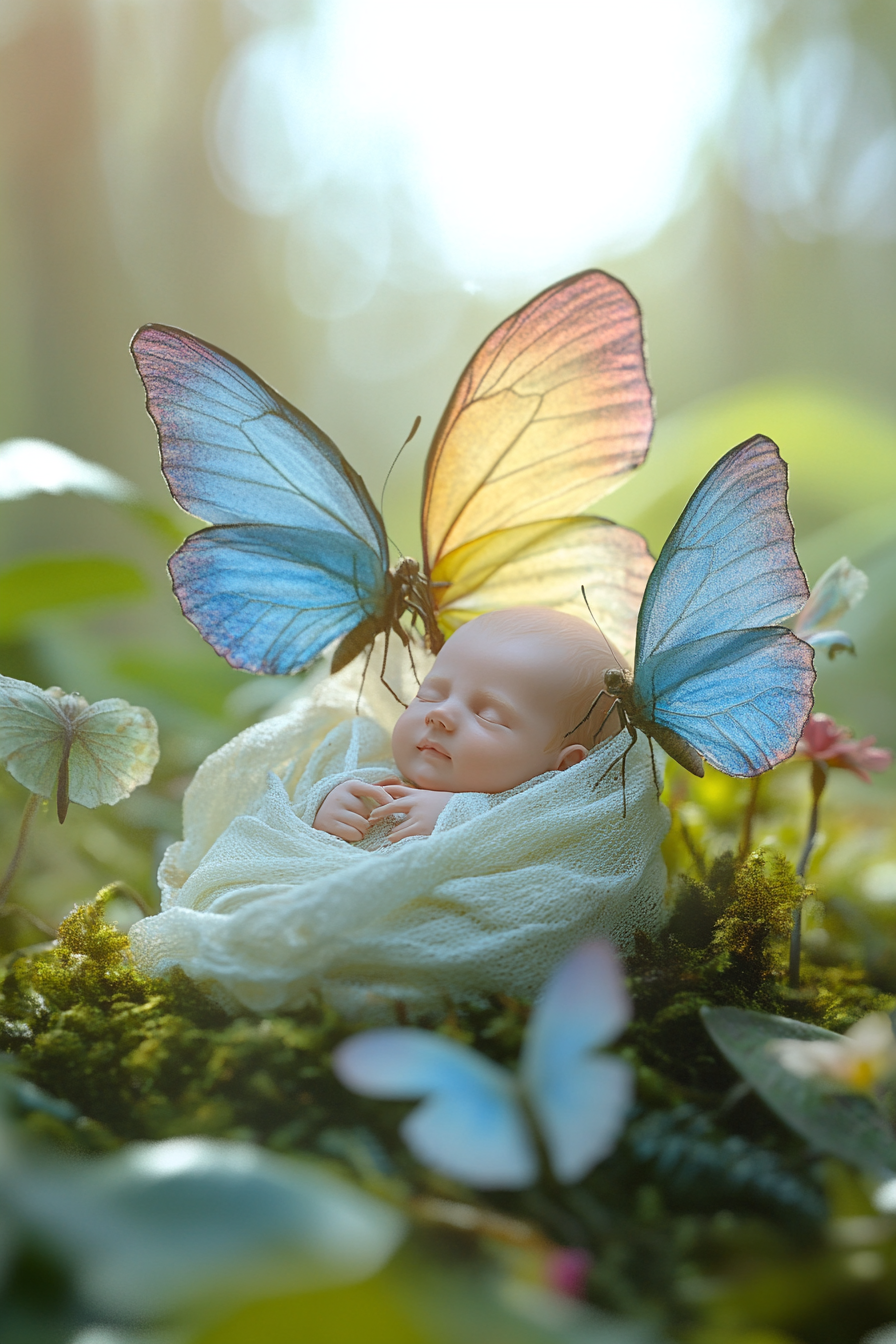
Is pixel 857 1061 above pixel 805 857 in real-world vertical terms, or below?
above

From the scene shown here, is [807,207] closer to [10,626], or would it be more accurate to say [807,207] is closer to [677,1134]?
[10,626]

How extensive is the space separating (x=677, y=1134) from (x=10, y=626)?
1.48 m

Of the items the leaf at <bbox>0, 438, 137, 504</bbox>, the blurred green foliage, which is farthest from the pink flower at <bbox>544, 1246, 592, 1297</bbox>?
the leaf at <bbox>0, 438, 137, 504</bbox>

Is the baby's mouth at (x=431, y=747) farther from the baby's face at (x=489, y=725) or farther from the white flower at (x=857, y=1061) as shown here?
the white flower at (x=857, y=1061)

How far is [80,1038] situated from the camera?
68cm

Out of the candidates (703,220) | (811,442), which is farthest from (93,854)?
(703,220)

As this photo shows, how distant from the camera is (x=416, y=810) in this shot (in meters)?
0.83

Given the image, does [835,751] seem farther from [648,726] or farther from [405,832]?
Result: [405,832]

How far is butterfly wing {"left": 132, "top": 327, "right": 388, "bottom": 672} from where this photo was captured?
82cm

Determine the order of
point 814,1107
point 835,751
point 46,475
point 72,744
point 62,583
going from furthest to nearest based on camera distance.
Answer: point 62,583, point 46,475, point 835,751, point 72,744, point 814,1107

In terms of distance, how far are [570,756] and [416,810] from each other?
0.16m

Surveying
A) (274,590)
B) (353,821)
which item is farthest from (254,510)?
(353,821)

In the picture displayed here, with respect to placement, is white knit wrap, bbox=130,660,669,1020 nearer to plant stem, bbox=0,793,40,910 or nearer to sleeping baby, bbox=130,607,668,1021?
sleeping baby, bbox=130,607,668,1021

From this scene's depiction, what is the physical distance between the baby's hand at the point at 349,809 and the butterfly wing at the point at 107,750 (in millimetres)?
161
